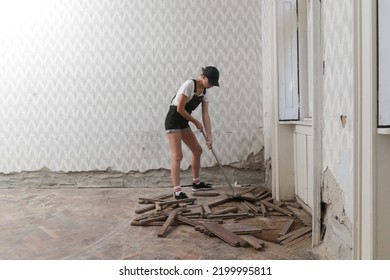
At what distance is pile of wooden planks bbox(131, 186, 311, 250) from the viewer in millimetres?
3248

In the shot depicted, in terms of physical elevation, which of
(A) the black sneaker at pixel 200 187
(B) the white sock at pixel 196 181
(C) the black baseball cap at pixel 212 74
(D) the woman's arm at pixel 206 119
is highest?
(C) the black baseball cap at pixel 212 74

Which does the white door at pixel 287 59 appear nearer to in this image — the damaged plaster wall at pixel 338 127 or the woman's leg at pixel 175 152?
the woman's leg at pixel 175 152

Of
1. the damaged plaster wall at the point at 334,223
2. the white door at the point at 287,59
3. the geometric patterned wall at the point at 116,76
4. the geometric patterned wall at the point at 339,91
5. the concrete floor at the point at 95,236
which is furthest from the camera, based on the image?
the geometric patterned wall at the point at 116,76

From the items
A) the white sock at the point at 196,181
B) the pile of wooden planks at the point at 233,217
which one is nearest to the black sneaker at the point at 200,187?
the white sock at the point at 196,181

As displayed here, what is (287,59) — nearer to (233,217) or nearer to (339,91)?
(233,217)

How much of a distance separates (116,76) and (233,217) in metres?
3.11

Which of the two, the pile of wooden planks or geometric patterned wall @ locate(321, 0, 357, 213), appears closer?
geometric patterned wall @ locate(321, 0, 357, 213)

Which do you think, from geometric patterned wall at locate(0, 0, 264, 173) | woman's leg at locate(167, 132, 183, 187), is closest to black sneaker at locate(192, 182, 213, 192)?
geometric patterned wall at locate(0, 0, 264, 173)

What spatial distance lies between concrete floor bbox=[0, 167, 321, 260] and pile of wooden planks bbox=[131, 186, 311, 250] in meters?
0.09

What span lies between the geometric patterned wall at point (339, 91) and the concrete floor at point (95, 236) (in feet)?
2.55

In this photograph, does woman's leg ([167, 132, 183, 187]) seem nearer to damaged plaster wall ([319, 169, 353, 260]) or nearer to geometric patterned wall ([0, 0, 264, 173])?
geometric patterned wall ([0, 0, 264, 173])

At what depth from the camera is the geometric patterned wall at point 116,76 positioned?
5.66 metres
